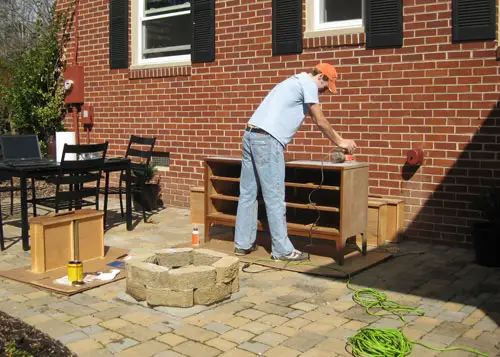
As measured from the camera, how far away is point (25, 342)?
361 cm

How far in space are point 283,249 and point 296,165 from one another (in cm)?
81

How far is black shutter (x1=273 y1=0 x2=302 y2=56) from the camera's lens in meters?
7.76

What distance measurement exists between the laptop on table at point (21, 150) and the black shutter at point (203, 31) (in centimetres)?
275

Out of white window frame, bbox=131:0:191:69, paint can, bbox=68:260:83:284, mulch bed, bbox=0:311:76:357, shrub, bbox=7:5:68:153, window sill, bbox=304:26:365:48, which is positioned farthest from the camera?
shrub, bbox=7:5:68:153

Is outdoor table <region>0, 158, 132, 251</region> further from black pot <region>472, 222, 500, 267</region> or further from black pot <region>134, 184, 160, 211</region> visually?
black pot <region>472, 222, 500, 267</region>

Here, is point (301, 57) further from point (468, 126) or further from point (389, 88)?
point (468, 126)

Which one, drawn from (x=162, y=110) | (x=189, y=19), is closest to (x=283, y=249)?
(x=162, y=110)

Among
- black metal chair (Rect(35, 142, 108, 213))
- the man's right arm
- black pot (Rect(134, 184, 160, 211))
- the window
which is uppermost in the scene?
the window

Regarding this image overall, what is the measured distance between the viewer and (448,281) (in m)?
5.44

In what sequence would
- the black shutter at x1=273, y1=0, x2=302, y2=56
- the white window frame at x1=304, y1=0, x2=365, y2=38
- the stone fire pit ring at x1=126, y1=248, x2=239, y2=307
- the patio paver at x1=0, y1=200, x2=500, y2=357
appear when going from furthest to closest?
1. the black shutter at x1=273, y1=0, x2=302, y2=56
2. the white window frame at x1=304, y1=0, x2=365, y2=38
3. the stone fire pit ring at x1=126, y1=248, x2=239, y2=307
4. the patio paver at x1=0, y1=200, x2=500, y2=357

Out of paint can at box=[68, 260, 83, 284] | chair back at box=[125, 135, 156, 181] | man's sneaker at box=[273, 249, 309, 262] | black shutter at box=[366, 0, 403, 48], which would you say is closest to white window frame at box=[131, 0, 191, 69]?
chair back at box=[125, 135, 156, 181]

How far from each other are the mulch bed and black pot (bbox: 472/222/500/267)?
396 centimetres

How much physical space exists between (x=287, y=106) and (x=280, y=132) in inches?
9.9

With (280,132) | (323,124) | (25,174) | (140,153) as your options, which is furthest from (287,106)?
(140,153)
